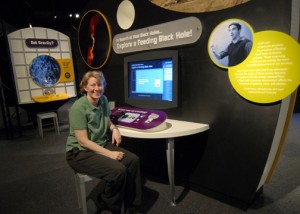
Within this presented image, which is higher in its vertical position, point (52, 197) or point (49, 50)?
point (49, 50)

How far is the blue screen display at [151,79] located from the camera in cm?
204

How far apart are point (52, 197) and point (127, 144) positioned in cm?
110

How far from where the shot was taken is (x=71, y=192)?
2381 mm

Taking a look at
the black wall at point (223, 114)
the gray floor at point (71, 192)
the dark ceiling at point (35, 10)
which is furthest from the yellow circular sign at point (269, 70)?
the dark ceiling at point (35, 10)

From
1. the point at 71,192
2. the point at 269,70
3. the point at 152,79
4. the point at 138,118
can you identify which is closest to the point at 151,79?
the point at 152,79

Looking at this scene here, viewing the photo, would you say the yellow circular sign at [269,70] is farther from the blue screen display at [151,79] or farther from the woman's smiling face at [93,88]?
the woman's smiling face at [93,88]

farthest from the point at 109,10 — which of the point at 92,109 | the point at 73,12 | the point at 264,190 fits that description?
the point at 73,12

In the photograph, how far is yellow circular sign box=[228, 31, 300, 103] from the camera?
147 cm

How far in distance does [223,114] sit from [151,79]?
0.77 metres

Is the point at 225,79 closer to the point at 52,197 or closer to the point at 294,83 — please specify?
the point at 294,83

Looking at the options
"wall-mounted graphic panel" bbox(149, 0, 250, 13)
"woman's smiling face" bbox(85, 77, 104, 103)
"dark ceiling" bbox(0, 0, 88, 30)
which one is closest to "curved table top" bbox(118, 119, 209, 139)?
"woman's smiling face" bbox(85, 77, 104, 103)

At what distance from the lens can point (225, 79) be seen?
1850 millimetres

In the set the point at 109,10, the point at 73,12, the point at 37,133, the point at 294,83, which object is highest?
the point at 73,12

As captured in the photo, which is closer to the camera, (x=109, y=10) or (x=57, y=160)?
(x=109, y=10)
